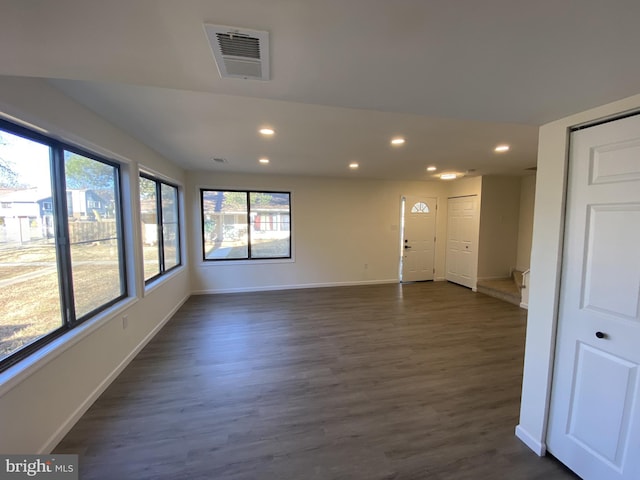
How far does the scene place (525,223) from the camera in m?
5.70

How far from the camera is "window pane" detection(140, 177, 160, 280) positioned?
11.2 feet

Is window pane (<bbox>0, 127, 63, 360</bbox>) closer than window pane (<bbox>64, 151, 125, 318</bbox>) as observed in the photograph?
Yes

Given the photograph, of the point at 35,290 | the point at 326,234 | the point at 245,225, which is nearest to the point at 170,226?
the point at 245,225

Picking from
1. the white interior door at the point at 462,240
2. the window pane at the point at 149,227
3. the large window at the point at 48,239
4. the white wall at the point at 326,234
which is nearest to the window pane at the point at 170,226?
the window pane at the point at 149,227

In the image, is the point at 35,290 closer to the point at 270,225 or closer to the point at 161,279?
the point at 161,279

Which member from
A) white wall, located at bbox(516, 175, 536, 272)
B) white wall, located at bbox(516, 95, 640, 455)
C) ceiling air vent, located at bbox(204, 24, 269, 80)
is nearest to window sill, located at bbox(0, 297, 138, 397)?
ceiling air vent, located at bbox(204, 24, 269, 80)

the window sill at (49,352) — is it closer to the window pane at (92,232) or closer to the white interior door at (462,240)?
the window pane at (92,232)

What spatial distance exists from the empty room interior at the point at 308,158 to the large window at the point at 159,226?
58 millimetres

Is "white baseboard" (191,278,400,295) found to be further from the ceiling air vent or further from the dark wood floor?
the ceiling air vent

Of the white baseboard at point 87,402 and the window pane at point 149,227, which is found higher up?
the window pane at point 149,227

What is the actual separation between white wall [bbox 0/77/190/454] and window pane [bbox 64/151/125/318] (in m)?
0.14

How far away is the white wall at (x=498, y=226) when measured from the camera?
5582mm

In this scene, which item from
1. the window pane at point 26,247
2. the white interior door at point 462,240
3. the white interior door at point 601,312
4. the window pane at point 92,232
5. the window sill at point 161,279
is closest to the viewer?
the white interior door at point 601,312

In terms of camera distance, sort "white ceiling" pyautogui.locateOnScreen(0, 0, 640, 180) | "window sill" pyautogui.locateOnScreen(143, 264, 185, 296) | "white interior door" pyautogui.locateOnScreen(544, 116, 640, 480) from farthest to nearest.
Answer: "window sill" pyautogui.locateOnScreen(143, 264, 185, 296) → "white interior door" pyautogui.locateOnScreen(544, 116, 640, 480) → "white ceiling" pyautogui.locateOnScreen(0, 0, 640, 180)
